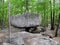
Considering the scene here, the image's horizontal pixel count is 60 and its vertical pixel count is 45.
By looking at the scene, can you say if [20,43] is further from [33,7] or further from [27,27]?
[33,7]

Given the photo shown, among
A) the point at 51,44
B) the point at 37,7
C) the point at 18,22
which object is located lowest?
the point at 51,44

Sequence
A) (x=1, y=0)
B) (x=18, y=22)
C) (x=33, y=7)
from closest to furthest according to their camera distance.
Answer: (x=18, y=22), (x=1, y=0), (x=33, y=7)

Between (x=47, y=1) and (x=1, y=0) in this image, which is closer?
(x=47, y=1)

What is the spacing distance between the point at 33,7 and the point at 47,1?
367cm

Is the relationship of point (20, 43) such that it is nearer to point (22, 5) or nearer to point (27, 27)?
point (27, 27)

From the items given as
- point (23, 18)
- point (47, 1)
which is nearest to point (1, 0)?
point (47, 1)

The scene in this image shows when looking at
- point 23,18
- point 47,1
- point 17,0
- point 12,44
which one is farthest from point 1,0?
point 12,44

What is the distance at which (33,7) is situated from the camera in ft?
76.8

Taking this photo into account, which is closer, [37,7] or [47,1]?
[47,1]

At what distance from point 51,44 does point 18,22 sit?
21.9ft

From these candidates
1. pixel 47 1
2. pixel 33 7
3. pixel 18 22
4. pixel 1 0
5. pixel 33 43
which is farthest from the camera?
pixel 33 7

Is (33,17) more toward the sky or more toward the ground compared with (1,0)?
more toward the ground

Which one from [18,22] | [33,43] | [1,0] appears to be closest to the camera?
[33,43]

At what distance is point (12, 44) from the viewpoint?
8453 mm
